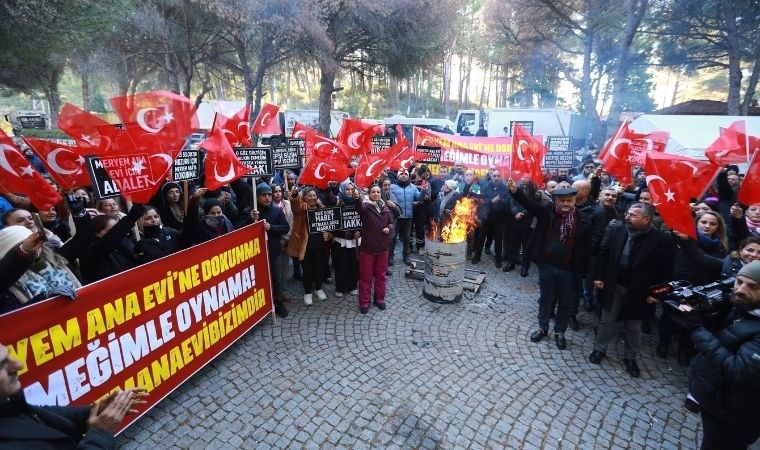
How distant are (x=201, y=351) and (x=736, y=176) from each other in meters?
9.42

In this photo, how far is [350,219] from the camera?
6.00 metres

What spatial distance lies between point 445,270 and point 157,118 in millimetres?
4580

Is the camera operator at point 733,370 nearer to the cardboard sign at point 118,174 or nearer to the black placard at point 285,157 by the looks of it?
the cardboard sign at point 118,174

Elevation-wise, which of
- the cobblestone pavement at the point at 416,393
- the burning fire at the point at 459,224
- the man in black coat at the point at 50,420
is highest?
the man in black coat at the point at 50,420

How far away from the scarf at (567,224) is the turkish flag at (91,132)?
5.21 m

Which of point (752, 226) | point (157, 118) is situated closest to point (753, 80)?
point (752, 226)

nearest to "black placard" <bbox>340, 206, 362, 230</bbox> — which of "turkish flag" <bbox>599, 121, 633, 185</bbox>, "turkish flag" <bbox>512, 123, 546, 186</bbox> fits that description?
"turkish flag" <bbox>512, 123, 546, 186</bbox>

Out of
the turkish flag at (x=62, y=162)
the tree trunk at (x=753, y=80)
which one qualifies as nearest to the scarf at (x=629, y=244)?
the turkish flag at (x=62, y=162)

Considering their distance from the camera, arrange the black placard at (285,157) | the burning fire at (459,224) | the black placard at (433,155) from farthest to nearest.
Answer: the black placard at (433,155) < the burning fire at (459,224) < the black placard at (285,157)

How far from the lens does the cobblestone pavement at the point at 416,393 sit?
3.61 m

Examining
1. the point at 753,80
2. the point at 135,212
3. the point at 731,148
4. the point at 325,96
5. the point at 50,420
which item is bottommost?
the point at 50,420

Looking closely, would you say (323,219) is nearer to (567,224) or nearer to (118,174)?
(118,174)

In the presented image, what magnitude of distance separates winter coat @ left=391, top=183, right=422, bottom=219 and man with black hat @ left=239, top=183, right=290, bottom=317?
308cm

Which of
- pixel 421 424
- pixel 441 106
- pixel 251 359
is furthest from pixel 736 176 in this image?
pixel 441 106
